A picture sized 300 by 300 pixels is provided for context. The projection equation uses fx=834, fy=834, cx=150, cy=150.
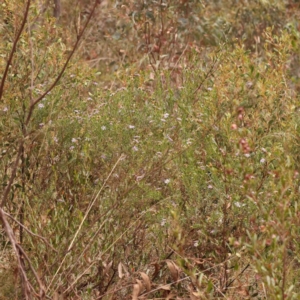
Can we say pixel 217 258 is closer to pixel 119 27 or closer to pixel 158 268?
pixel 158 268

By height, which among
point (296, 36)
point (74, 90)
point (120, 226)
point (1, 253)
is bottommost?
point (1, 253)

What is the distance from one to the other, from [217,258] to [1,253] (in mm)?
1038

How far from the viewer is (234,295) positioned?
12.2ft

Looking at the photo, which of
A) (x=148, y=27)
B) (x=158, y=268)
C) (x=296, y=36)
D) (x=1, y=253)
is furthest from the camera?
(x=148, y=27)

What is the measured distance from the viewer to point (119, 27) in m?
8.41

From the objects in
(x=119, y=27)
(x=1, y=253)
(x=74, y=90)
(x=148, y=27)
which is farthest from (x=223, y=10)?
(x=1, y=253)

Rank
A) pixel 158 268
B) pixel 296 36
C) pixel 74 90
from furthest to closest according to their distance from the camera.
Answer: pixel 74 90
pixel 158 268
pixel 296 36

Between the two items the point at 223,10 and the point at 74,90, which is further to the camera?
the point at 223,10

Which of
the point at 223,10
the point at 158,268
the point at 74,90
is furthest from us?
the point at 223,10

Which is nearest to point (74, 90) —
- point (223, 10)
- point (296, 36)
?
point (296, 36)

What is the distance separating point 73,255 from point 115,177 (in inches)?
15.6

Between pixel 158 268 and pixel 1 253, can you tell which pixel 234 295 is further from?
pixel 1 253

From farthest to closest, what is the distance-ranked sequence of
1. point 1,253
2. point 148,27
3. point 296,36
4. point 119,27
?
point 119,27 < point 148,27 < point 1,253 < point 296,36

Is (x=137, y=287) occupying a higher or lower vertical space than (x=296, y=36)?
lower
